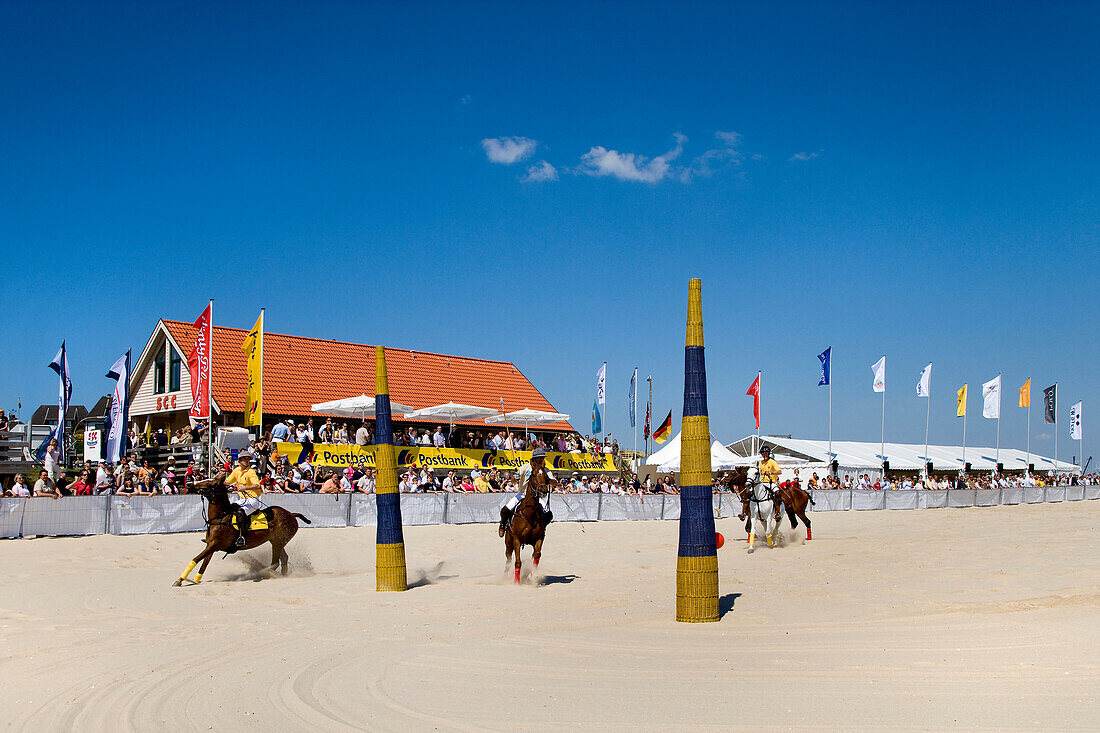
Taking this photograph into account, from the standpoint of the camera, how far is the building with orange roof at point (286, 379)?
110ft

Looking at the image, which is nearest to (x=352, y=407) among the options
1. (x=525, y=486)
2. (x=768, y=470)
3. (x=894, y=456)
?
(x=768, y=470)

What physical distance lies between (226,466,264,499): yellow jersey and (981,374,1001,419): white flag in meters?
50.3

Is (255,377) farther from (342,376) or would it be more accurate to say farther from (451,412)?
(342,376)

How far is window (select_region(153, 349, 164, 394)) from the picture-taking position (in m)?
35.4

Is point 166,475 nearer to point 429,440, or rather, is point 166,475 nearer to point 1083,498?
point 429,440

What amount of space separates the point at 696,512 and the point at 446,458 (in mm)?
21007

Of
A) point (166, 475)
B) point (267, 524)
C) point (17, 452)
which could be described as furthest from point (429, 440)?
point (267, 524)

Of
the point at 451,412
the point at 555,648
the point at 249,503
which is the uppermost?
the point at 451,412

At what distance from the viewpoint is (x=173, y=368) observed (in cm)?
3462

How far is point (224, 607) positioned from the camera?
10625 mm

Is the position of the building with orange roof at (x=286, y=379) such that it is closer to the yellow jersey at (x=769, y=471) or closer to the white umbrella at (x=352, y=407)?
the white umbrella at (x=352, y=407)

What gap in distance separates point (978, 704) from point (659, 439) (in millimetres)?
34523

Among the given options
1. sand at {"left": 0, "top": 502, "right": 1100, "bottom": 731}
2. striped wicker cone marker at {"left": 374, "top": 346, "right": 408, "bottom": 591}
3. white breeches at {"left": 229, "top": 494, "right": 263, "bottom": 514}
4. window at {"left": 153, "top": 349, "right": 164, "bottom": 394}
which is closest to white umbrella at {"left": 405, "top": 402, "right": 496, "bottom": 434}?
window at {"left": 153, "top": 349, "right": 164, "bottom": 394}

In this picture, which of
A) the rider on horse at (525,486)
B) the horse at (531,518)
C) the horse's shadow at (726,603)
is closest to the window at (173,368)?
the rider on horse at (525,486)
